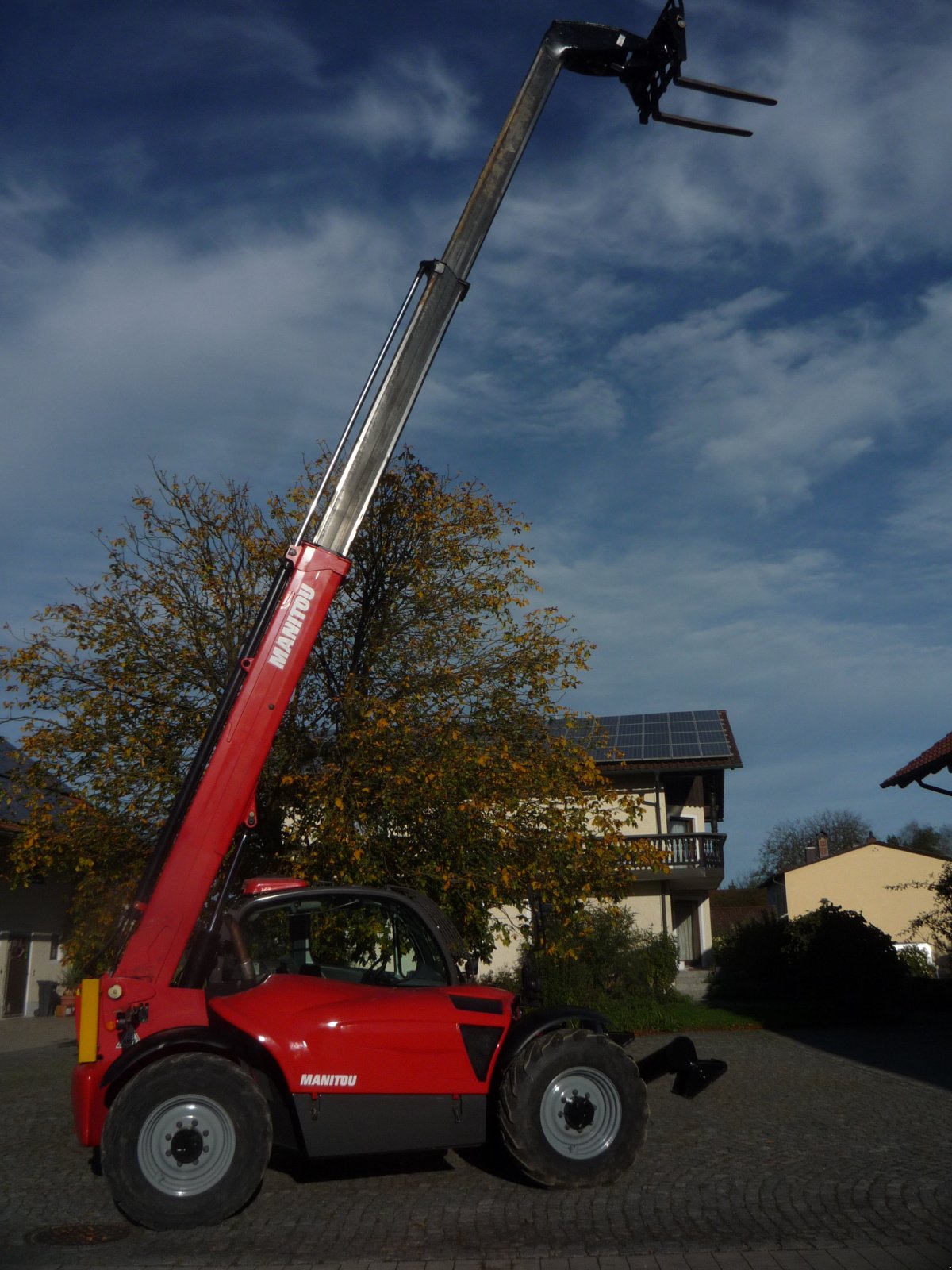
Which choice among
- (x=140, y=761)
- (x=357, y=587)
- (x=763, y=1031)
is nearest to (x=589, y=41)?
(x=357, y=587)

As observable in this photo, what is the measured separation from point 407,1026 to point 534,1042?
0.83 meters

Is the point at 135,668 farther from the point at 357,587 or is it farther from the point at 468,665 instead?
the point at 468,665

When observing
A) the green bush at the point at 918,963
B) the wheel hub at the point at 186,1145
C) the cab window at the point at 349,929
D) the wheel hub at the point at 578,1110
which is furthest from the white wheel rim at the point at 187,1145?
the green bush at the point at 918,963

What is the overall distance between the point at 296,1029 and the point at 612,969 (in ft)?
50.6

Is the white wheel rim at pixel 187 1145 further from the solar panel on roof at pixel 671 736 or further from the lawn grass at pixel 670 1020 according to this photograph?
the solar panel on roof at pixel 671 736

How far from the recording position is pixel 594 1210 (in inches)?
255

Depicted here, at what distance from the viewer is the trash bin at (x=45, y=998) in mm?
24047

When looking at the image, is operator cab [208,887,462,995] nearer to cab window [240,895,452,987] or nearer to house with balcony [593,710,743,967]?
cab window [240,895,452,987]

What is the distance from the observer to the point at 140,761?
13844 millimetres

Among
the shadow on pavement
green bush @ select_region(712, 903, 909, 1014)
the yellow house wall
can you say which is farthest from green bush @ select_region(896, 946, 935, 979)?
the yellow house wall

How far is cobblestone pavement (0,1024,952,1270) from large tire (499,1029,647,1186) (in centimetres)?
17

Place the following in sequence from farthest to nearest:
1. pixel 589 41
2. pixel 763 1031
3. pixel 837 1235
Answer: pixel 763 1031, pixel 589 41, pixel 837 1235

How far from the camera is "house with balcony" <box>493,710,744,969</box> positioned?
30.2 m

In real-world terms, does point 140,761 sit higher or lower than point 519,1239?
higher
